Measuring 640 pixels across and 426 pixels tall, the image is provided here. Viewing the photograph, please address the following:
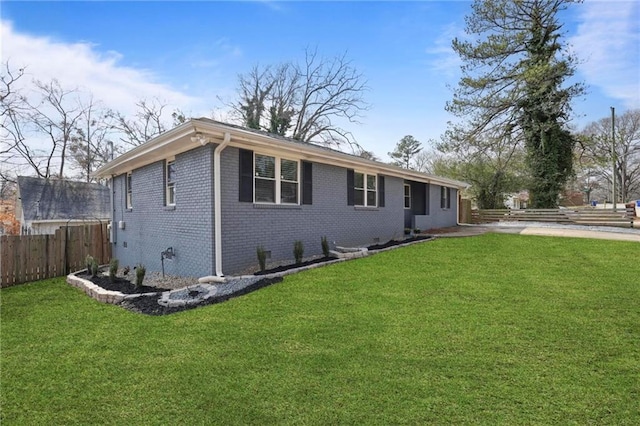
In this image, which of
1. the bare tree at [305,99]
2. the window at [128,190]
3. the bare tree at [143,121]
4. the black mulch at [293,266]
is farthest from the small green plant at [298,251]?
the bare tree at [143,121]

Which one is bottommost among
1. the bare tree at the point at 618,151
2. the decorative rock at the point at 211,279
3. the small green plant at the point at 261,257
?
the decorative rock at the point at 211,279

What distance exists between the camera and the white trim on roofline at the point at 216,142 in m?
6.80

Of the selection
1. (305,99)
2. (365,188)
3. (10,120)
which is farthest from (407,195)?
(10,120)

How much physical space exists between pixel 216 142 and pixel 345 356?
5157 mm

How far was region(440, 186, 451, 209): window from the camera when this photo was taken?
18.2 m

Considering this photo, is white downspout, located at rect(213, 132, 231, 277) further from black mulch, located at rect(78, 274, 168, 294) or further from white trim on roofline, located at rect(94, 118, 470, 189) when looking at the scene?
black mulch, located at rect(78, 274, 168, 294)

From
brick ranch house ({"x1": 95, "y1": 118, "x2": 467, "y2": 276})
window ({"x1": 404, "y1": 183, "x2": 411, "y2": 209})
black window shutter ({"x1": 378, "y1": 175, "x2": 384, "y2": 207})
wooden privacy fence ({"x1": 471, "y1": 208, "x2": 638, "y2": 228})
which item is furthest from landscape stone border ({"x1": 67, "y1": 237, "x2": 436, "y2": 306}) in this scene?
wooden privacy fence ({"x1": 471, "y1": 208, "x2": 638, "y2": 228})

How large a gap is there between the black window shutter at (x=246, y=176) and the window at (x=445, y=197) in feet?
42.9

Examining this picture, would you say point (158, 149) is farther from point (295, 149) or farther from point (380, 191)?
point (380, 191)

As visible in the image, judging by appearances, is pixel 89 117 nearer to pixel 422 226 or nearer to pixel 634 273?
pixel 422 226

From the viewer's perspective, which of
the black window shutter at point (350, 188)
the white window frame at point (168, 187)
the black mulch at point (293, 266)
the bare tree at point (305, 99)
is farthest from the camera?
the bare tree at point (305, 99)

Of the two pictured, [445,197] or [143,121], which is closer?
[445,197]

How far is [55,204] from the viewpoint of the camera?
19.7 m

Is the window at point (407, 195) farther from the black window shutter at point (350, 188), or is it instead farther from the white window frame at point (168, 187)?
the white window frame at point (168, 187)
